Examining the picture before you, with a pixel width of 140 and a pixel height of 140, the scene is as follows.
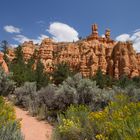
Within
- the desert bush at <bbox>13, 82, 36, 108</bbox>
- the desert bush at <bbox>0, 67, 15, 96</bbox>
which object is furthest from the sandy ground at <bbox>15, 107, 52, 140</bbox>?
the desert bush at <bbox>0, 67, 15, 96</bbox>

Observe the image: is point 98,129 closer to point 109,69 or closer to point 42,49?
point 109,69

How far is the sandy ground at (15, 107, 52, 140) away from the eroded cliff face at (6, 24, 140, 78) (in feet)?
159

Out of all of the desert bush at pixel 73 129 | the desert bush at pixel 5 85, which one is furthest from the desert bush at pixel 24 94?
the desert bush at pixel 73 129

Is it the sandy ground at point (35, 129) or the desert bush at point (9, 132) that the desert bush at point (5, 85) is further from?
the desert bush at point (9, 132)

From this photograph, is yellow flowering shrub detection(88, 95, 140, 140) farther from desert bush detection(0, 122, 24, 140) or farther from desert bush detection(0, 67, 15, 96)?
desert bush detection(0, 67, 15, 96)

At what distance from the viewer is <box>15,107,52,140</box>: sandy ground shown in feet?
30.5

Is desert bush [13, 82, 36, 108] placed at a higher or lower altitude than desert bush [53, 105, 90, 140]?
higher

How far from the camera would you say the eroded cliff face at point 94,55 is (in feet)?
207

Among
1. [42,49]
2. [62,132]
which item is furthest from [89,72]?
[62,132]

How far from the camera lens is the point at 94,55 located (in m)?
66.4

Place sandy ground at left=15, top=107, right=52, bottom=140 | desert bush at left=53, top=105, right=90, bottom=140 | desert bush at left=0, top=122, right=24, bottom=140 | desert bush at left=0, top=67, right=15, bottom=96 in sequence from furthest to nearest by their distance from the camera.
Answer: desert bush at left=0, top=67, right=15, bottom=96 → sandy ground at left=15, top=107, right=52, bottom=140 → desert bush at left=53, top=105, right=90, bottom=140 → desert bush at left=0, top=122, right=24, bottom=140

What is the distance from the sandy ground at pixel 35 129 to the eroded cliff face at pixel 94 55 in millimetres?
48540

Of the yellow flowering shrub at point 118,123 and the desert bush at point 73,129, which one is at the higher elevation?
the yellow flowering shrub at point 118,123

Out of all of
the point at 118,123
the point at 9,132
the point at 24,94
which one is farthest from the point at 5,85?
the point at 118,123
